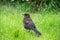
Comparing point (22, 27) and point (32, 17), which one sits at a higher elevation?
point (32, 17)

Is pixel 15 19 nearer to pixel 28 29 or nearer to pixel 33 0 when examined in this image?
pixel 28 29

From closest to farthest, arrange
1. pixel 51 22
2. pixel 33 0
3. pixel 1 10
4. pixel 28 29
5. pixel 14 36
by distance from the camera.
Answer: pixel 14 36 < pixel 28 29 < pixel 51 22 < pixel 1 10 < pixel 33 0

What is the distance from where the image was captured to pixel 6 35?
26.9ft

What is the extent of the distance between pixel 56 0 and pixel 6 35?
5.02 m

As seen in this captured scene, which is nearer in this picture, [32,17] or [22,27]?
[22,27]

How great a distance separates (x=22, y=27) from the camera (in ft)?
30.2

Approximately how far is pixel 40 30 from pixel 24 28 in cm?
58

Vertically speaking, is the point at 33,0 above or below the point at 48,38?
above

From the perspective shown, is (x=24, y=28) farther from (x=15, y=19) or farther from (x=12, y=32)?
(x=15, y=19)

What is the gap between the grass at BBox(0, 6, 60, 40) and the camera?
8.20 metres

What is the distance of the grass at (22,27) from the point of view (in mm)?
8203

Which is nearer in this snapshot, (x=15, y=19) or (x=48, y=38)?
(x=48, y=38)

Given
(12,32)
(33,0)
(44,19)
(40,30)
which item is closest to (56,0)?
(33,0)

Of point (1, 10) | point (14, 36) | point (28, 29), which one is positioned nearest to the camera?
point (14, 36)
